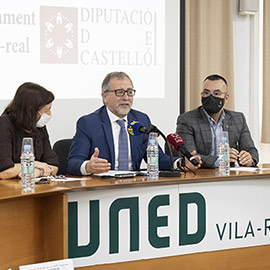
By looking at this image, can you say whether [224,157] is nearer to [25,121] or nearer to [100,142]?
[100,142]

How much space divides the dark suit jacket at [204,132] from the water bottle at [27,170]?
1411 mm

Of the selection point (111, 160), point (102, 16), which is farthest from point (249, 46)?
point (111, 160)

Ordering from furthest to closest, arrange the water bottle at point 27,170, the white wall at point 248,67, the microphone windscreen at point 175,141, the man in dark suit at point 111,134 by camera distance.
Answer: the white wall at point 248,67 → the man in dark suit at point 111,134 → the microphone windscreen at point 175,141 → the water bottle at point 27,170

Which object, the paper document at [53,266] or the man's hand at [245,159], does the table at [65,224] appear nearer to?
the paper document at [53,266]

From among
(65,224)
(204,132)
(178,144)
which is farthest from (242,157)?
(65,224)

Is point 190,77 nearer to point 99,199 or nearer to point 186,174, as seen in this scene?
point 186,174

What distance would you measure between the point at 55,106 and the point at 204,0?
6.08 feet

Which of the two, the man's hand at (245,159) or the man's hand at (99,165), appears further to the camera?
the man's hand at (245,159)

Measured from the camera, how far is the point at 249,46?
608cm

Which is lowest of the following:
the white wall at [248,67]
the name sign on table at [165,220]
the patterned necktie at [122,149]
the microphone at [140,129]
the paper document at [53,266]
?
the paper document at [53,266]

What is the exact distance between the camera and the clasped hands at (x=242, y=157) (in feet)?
12.2

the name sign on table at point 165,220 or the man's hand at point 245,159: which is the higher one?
the man's hand at point 245,159

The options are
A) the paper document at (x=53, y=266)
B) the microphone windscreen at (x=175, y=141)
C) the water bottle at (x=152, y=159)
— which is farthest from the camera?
the microphone windscreen at (x=175, y=141)

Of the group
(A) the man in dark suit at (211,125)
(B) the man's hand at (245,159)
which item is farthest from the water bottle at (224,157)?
(A) the man in dark suit at (211,125)
